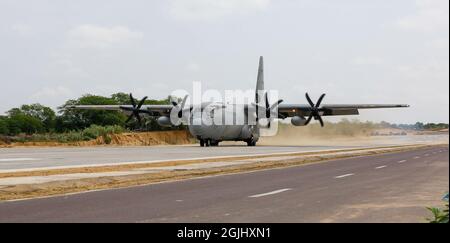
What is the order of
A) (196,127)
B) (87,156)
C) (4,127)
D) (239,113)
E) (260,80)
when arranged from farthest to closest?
(4,127), (260,80), (239,113), (196,127), (87,156)

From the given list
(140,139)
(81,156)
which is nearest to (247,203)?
(81,156)

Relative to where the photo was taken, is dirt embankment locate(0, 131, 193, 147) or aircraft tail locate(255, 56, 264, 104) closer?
aircraft tail locate(255, 56, 264, 104)

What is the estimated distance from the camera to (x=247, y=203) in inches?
448

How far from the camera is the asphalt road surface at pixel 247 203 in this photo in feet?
30.6

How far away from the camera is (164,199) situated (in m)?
12.2

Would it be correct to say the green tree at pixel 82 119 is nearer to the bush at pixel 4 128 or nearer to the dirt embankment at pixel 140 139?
the bush at pixel 4 128

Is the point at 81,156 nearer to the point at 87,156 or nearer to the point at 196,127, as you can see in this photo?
the point at 87,156

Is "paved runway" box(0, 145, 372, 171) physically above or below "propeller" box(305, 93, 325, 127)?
below

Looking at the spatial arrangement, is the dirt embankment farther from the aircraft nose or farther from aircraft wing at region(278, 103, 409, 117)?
aircraft wing at region(278, 103, 409, 117)

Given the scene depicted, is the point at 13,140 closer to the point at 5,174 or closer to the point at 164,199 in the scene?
the point at 5,174

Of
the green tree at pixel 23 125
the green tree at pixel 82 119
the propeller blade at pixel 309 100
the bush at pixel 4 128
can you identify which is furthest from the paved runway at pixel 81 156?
the green tree at pixel 82 119

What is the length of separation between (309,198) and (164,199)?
3.04 m

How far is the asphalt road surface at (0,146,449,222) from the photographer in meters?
9.33

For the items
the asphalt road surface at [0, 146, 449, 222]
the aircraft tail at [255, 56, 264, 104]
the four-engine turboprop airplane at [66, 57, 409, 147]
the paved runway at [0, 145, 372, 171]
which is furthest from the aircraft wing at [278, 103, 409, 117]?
the asphalt road surface at [0, 146, 449, 222]
